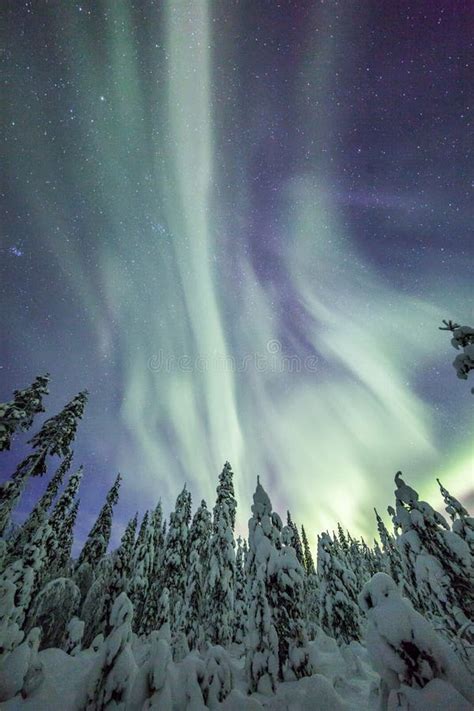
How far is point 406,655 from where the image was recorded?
4.80 metres

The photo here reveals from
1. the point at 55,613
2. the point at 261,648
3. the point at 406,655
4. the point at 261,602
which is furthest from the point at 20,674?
the point at 55,613

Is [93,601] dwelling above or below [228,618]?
above

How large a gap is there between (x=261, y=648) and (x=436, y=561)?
9009mm

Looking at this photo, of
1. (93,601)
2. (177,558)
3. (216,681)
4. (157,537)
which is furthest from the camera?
(157,537)

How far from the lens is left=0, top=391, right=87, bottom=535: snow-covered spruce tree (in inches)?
582

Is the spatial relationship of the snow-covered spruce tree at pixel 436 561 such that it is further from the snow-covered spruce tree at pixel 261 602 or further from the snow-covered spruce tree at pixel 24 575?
the snow-covered spruce tree at pixel 24 575

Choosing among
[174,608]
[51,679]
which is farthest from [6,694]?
[174,608]

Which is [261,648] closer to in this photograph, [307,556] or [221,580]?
[221,580]

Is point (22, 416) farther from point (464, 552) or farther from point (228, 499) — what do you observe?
point (464, 552)

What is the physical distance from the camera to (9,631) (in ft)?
38.9

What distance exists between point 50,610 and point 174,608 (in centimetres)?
1048

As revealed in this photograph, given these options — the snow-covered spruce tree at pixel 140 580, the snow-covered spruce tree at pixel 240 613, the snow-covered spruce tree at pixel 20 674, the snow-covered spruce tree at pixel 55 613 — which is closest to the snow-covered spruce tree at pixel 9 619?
the snow-covered spruce tree at pixel 20 674

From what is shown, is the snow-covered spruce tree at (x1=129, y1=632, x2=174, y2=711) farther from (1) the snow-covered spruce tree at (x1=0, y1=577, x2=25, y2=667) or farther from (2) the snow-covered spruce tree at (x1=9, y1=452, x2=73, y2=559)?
(2) the snow-covered spruce tree at (x1=9, y1=452, x2=73, y2=559)

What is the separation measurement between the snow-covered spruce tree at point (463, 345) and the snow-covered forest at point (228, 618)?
5814mm
